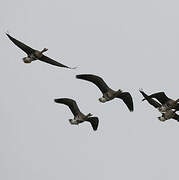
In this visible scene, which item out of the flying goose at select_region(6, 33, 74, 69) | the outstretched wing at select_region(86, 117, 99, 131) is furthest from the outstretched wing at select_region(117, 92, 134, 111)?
the flying goose at select_region(6, 33, 74, 69)

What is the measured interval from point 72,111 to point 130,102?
11.8ft

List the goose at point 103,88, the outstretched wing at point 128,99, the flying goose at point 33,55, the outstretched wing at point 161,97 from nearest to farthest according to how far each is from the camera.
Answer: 1. the goose at point 103,88
2. the outstretched wing at point 161,97
3. the outstretched wing at point 128,99
4. the flying goose at point 33,55

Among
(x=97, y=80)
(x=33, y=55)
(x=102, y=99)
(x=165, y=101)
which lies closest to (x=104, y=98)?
(x=102, y=99)

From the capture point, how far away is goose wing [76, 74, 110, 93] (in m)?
52.5

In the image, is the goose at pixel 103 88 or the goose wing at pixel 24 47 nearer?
the goose at pixel 103 88

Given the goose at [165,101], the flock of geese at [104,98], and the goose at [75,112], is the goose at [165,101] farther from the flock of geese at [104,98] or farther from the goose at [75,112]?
the goose at [75,112]

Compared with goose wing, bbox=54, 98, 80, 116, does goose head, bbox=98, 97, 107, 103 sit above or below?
below

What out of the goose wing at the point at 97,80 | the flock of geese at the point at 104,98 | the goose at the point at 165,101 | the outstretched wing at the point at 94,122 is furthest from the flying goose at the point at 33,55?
the goose at the point at 165,101

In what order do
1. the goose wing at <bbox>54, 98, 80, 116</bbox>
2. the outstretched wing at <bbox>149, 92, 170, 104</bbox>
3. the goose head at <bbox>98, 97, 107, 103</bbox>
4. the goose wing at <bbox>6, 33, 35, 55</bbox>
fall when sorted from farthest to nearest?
1. the goose wing at <bbox>54, 98, 80, 116</bbox>
2. the goose wing at <bbox>6, 33, 35, 55</bbox>
3. the outstretched wing at <bbox>149, 92, 170, 104</bbox>
4. the goose head at <bbox>98, 97, 107, 103</bbox>

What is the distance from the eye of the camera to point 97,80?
53.0 m

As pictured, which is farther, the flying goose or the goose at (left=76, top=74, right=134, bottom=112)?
the flying goose

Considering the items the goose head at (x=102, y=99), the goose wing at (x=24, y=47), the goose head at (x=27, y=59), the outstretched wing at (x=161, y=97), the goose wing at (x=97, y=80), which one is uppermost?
the goose wing at (x=24, y=47)

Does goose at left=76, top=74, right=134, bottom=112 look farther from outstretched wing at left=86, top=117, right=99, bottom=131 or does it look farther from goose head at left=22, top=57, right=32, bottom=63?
goose head at left=22, top=57, right=32, bottom=63

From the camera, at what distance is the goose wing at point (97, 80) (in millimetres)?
52500
